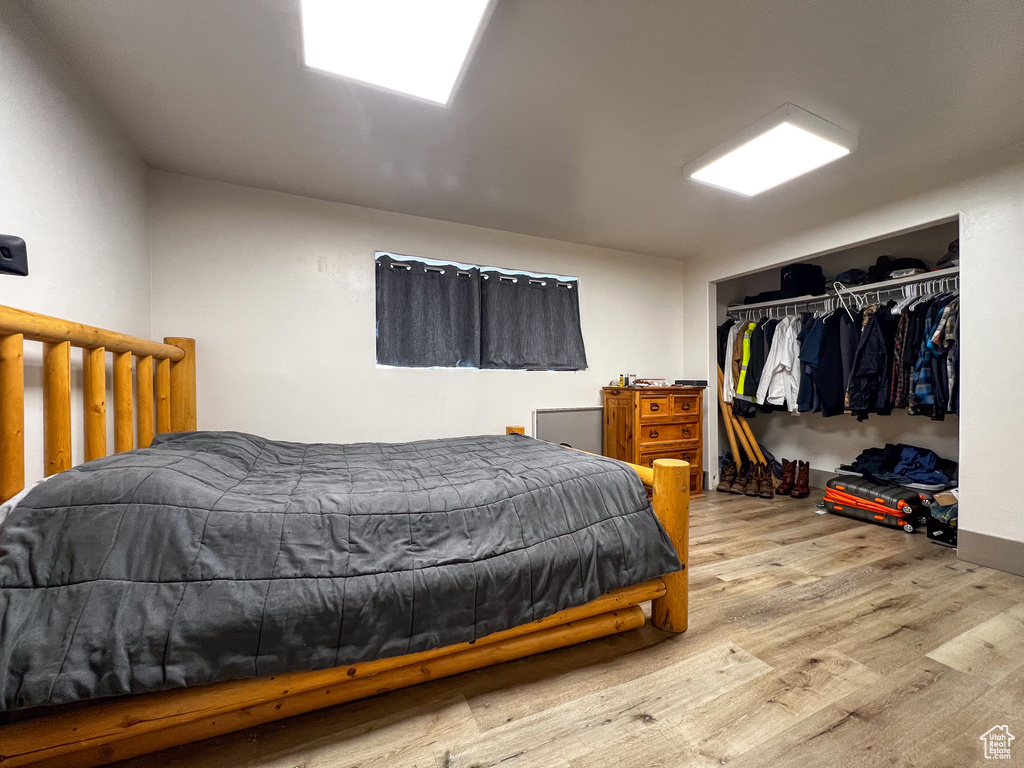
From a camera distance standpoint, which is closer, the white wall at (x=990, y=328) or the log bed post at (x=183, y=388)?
the white wall at (x=990, y=328)

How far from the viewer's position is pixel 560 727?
112cm

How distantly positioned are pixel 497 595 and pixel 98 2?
2.24 m

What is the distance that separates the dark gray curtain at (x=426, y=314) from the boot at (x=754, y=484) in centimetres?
264

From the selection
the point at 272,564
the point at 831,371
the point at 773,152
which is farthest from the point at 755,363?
the point at 272,564

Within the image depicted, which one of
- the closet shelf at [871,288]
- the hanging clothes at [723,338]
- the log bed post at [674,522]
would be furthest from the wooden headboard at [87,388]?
the closet shelf at [871,288]

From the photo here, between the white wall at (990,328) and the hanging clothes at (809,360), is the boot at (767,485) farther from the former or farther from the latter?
the white wall at (990,328)

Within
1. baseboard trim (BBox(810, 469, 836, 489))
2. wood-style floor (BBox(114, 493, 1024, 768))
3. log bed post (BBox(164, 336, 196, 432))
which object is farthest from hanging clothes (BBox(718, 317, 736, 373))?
log bed post (BBox(164, 336, 196, 432))

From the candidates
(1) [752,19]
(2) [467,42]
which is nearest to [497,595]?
(2) [467,42]

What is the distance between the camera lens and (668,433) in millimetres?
3477

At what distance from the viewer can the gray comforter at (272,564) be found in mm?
892

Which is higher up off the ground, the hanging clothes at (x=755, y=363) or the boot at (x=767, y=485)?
the hanging clothes at (x=755, y=363)

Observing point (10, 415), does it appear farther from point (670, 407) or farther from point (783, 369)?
point (783, 369)

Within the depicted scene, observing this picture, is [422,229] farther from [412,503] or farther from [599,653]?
[599,653]

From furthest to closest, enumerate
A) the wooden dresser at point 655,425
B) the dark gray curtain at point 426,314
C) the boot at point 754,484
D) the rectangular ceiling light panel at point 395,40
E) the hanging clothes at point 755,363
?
the hanging clothes at point 755,363, the boot at point 754,484, the wooden dresser at point 655,425, the dark gray curtain at point 426,314, the rectangular ceiling light panel at point 395,40
